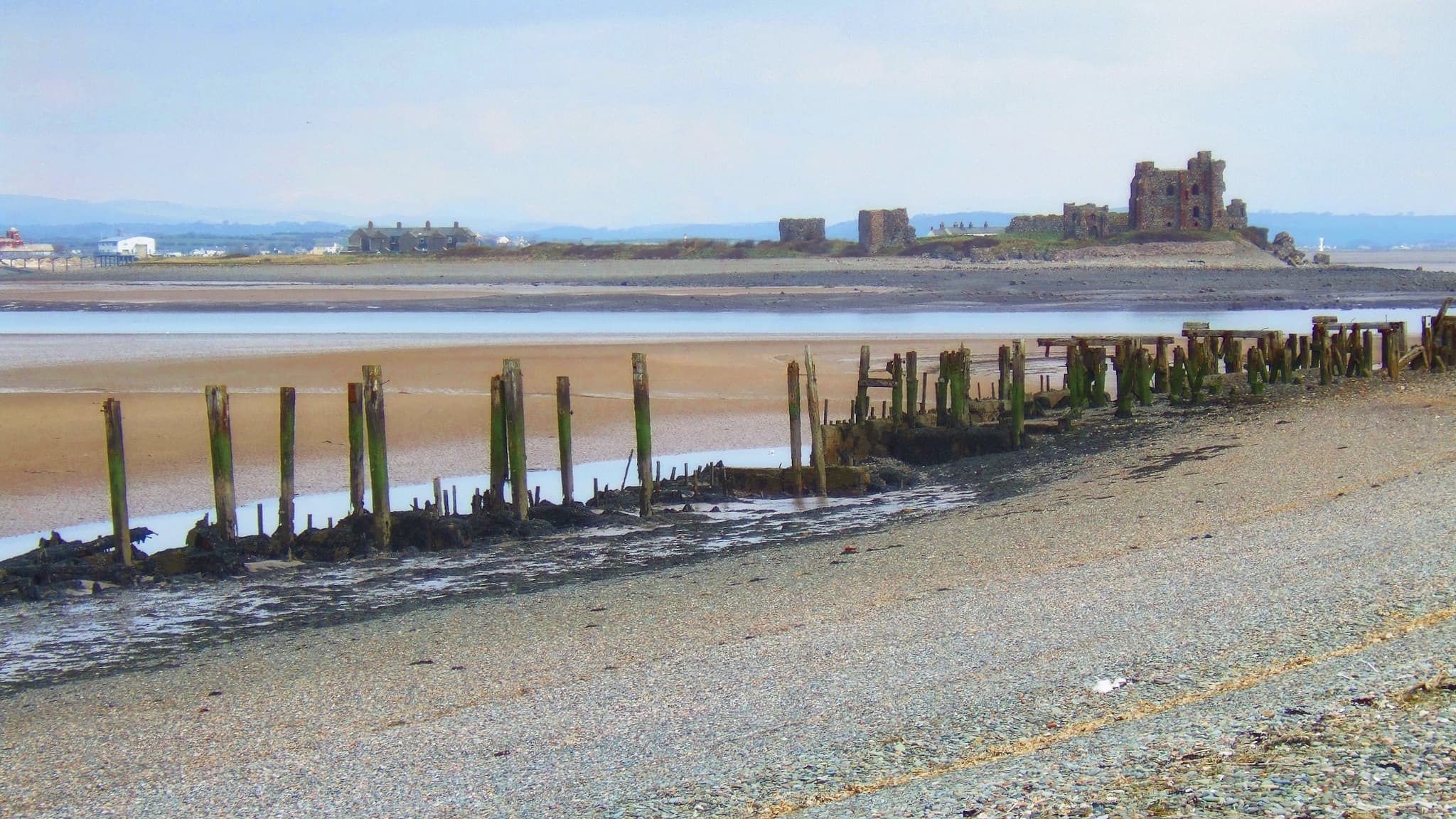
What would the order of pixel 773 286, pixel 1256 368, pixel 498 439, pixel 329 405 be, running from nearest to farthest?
1. pixel 498 439
2. pixel 1256 368
3. pixel 329 405
4. pixel 773 286

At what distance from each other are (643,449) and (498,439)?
1626 millimetres

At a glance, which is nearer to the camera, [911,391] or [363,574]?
[363,574]

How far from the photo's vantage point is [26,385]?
27094 millimetres

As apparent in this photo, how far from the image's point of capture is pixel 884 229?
97500 millimetres

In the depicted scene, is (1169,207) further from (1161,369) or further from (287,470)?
(287,470)

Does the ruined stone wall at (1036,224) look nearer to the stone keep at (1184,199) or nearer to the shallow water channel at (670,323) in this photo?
the stone keep at (1184,199)

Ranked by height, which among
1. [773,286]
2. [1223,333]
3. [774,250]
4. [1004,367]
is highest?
[774,250]

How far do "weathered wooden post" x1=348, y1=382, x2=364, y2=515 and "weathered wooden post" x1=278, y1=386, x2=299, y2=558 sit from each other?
585 mm

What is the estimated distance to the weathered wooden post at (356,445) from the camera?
1477 centimetres

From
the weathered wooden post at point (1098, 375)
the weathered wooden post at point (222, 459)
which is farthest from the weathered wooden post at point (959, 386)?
the weathered wooden post at point (222, 459)

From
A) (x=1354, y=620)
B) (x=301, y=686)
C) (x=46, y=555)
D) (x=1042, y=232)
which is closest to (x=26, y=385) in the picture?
(x=46, y=555)

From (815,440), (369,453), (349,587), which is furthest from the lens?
Result: (815,440)

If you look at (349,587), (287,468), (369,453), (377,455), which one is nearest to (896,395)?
(377,455)

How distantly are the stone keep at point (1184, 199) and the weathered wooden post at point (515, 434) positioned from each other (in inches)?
3019
